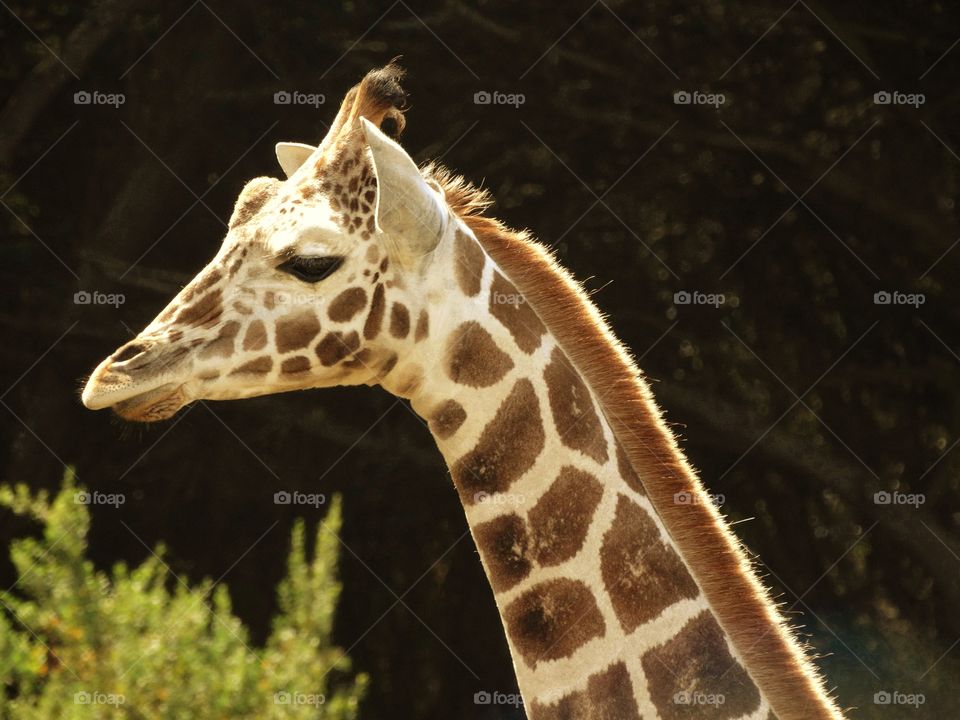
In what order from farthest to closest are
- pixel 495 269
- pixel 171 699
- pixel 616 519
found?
pixel 171 699, pixel 495 269, pixel 616 519

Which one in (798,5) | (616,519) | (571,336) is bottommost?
(616,519)

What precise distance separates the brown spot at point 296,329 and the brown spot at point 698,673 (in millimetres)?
1007

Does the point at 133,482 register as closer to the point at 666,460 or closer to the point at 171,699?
the point at 171,699

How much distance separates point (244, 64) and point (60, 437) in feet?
8.70

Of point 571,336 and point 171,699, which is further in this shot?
point 171,699

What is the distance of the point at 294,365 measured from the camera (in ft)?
9.46

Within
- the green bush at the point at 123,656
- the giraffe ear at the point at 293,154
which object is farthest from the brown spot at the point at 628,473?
the green bush at the point at 123,656

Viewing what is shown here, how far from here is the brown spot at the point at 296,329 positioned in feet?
9.28

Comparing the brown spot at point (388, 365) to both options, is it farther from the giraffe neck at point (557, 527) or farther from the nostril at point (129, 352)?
the nostril at point (129, 352)

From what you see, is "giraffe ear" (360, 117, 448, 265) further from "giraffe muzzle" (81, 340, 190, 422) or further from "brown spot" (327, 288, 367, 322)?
"giraffe muzzle" (81, 340, 190, 422)

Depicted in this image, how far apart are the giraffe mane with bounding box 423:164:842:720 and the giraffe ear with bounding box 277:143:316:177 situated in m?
0.47

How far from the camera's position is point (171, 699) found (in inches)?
185

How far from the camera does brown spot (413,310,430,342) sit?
284 cm

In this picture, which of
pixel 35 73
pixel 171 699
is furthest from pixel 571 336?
pixel 35 73
